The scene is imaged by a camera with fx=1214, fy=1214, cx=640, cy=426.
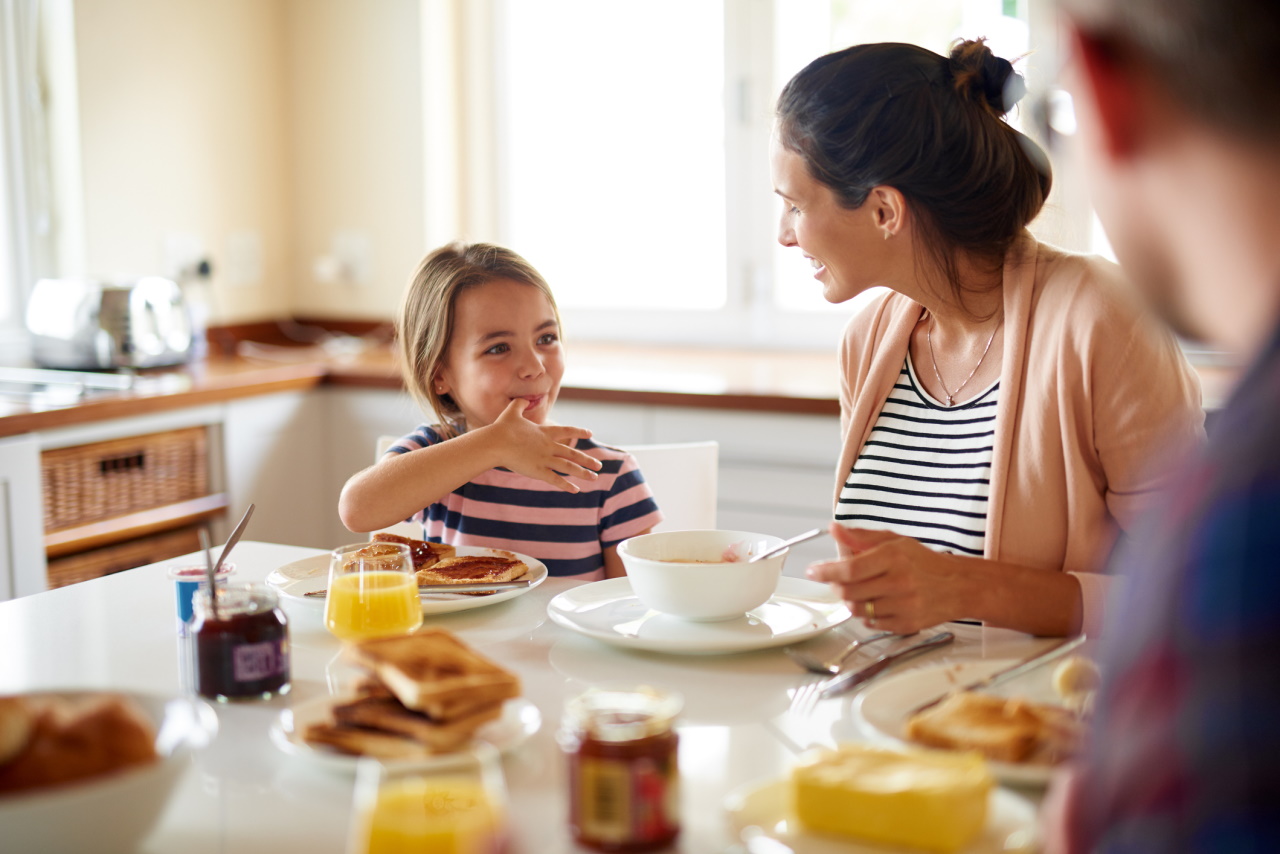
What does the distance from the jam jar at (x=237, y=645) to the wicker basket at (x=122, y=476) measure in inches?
58.4

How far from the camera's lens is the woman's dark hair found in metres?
1.49

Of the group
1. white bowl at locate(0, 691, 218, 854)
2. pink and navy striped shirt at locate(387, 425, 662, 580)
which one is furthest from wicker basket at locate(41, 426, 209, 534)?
white bowl at locate(0, 691, 218, 854)

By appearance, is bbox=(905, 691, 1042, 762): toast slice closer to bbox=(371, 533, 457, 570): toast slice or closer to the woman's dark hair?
bbox=(371, 533, 457, 570): toast slice

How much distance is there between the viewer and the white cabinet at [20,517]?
2213mm

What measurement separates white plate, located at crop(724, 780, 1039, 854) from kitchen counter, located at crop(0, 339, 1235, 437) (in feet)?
5.17

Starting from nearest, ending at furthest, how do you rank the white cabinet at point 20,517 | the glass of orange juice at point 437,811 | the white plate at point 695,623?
1. the glass of orange juice at point 437,811
2. the white plate at point 695,623
3. the white cabinet at point 20,517

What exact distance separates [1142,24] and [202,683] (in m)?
0.86

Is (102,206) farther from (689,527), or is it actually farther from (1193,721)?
(1193,721)

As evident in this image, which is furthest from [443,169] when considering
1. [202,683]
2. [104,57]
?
[202,683]

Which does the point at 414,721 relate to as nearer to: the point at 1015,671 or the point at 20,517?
the point at 1015,671

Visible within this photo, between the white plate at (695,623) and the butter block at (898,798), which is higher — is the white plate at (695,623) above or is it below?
below

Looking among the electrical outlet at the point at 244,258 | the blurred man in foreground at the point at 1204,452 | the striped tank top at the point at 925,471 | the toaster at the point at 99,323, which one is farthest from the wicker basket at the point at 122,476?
the blurred man in foreground at the point at 1204,452

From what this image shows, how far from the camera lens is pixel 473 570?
1332mm

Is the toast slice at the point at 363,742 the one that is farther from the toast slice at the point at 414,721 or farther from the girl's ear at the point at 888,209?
the girl's ear at the point at 888,209
